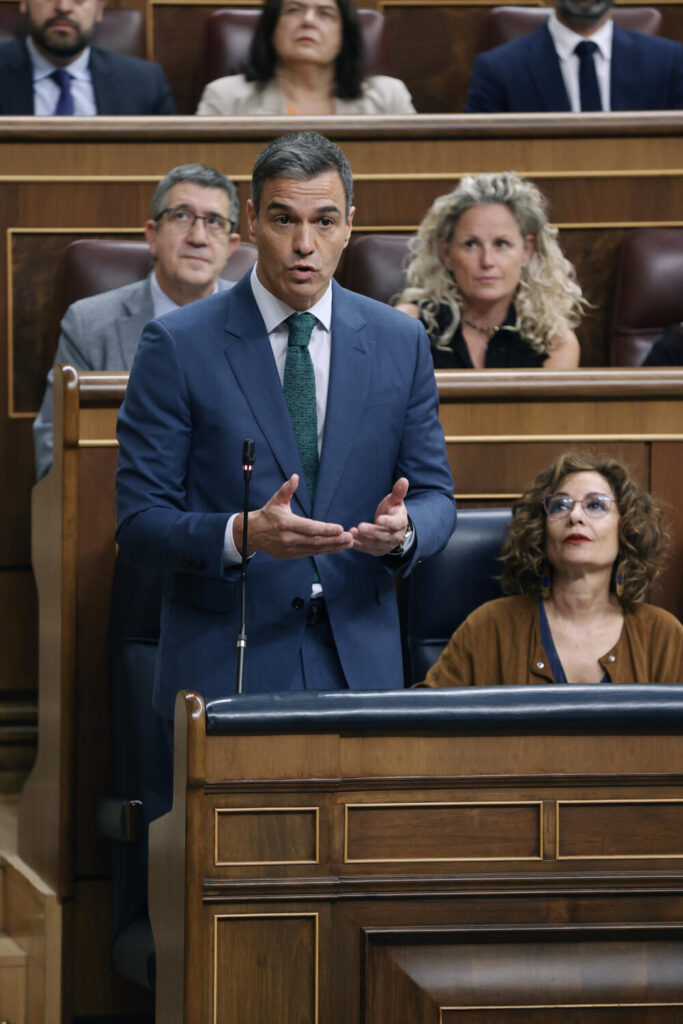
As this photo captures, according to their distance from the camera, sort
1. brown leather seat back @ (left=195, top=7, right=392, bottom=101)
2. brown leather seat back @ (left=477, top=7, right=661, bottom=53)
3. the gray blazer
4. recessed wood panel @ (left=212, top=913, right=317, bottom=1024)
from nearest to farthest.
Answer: recessed wood panel @ (left=212, top=913, right=317, bottom=1024) → the gray blazer → brown leather seat back @ (left=195, top=7, right=392, bottom=101) → brown leather seat back @ (left=477, top=7, right=661, bottom=53)

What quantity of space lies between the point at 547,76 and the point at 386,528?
105 centimetres

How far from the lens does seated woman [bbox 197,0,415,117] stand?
167 cm

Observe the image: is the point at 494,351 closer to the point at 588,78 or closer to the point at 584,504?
the point at 584,504

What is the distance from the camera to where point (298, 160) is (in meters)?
0.90

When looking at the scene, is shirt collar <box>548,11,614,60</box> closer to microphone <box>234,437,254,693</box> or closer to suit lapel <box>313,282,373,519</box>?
suit lapel <box>313,282,373,519</box>

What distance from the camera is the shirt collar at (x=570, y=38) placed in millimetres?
1766

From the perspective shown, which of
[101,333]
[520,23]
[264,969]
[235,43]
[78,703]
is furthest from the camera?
[520,23]

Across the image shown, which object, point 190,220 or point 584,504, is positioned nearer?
point 584,504

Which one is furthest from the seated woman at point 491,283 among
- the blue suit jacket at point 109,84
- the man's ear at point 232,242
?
the blue suit jacket at point 109,84

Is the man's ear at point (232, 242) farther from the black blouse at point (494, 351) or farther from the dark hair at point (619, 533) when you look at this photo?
the dark hair at point (619, 533)

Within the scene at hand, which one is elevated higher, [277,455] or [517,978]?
[277,455]

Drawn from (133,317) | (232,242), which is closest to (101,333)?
(133,317)

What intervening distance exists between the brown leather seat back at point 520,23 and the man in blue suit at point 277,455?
109 centimetres

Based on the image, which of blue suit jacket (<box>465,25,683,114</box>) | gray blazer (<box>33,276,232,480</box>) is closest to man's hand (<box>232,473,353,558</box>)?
gray blazer (<box>33,276,232,480</box>)
